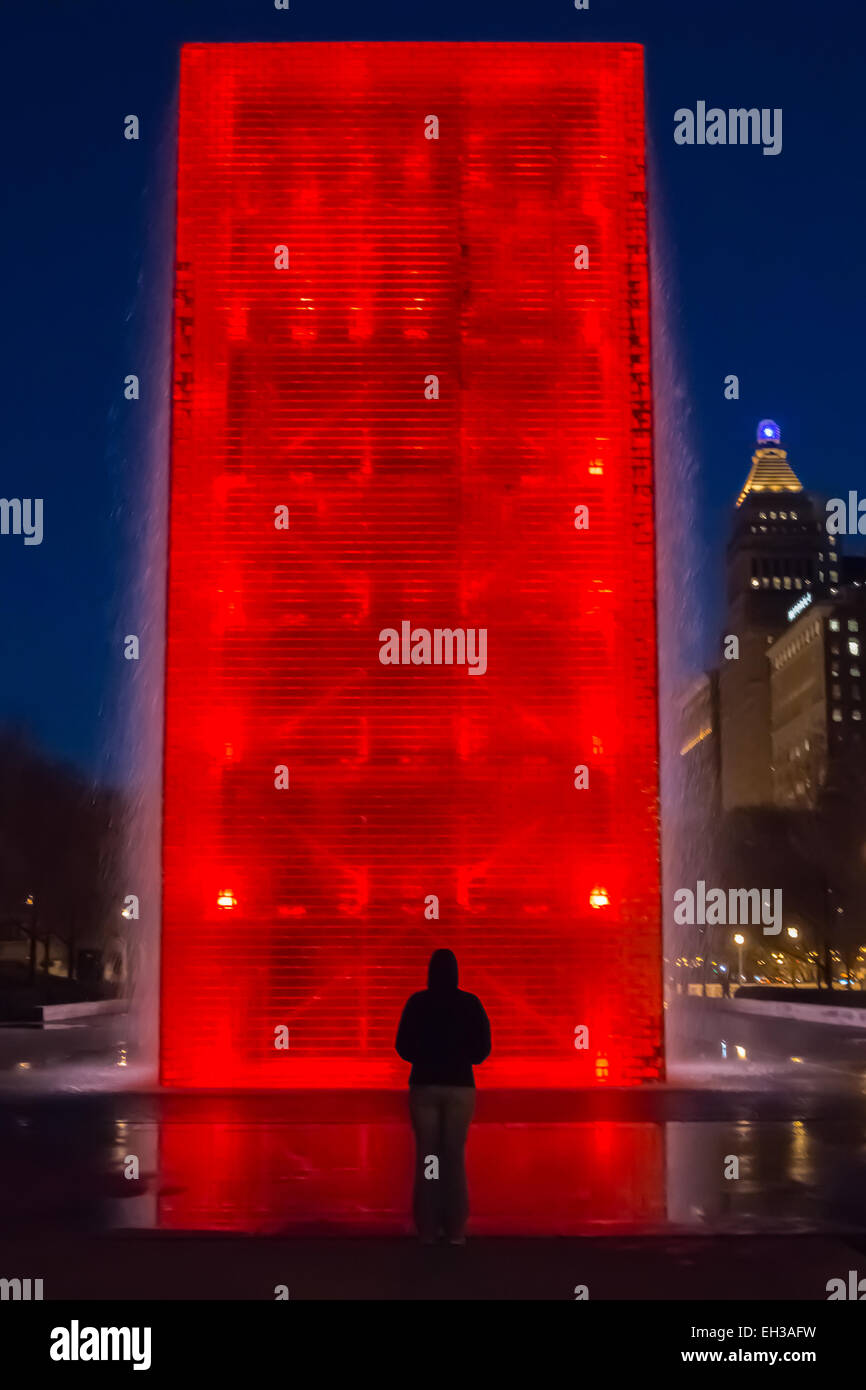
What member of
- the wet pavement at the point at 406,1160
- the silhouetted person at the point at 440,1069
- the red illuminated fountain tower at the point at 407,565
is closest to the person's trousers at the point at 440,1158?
the silhouetted person at the point at 440,1069

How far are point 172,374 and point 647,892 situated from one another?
34.0ft

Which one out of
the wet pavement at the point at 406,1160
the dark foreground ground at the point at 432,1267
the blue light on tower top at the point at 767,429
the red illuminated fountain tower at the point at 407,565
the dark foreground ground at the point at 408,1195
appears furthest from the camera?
the blue light on tower top at the point at 767,429

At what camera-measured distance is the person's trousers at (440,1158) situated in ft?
32.8

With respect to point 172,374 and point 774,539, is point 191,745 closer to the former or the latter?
point 172,374

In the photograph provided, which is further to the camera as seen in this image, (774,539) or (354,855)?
(774,539)

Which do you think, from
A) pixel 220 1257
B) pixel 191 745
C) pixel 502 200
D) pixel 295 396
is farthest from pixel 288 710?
pixel 220 1257

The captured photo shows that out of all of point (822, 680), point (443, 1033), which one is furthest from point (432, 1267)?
point (822, 680)

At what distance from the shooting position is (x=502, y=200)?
82.1 ft

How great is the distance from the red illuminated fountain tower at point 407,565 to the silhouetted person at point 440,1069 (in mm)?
12674

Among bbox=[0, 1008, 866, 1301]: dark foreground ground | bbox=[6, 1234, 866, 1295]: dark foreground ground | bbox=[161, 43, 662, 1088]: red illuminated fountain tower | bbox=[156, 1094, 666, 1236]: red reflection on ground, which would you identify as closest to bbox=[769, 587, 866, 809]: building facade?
bbox=[161, 43, 662, 1088]: red illuminated fountain tower

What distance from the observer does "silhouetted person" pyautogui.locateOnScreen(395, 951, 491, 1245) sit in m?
10.1

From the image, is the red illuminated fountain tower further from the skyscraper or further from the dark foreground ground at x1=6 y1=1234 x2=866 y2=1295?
the skyscraper

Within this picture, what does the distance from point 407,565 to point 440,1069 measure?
566 inches

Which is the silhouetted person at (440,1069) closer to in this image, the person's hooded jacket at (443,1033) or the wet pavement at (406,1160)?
the person's hooded jacket at (443,1033)
